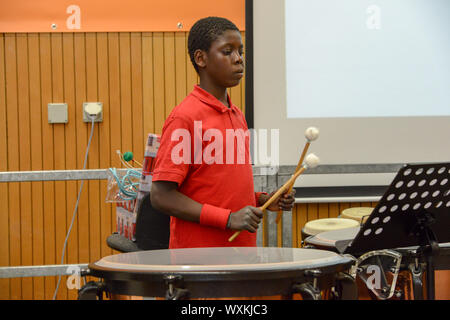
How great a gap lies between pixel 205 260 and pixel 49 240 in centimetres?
265

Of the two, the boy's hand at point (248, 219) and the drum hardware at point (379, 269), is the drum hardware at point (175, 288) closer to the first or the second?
the boy's hand at point (248, 219)

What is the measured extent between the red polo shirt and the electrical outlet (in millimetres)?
1984

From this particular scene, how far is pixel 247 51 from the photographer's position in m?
3.34

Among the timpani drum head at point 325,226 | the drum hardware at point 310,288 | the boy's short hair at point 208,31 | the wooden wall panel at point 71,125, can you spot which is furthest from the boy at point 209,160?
the wooden wall panel at point 71,125

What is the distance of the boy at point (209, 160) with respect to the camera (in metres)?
1.53

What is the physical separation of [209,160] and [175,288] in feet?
2.03

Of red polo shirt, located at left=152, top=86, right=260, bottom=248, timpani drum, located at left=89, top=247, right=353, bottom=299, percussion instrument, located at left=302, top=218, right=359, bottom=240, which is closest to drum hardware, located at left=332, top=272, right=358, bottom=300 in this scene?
timpani drum, located at left=89, top=247, right=353, bottom=299

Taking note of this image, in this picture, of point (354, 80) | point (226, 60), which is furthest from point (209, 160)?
point (354, 80)

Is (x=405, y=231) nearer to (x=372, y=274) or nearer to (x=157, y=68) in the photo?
(x=372, y=274)

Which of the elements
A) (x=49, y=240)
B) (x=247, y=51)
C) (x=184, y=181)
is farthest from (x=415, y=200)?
(x=49, y=240)

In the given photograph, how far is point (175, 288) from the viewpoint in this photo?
41.1 inches

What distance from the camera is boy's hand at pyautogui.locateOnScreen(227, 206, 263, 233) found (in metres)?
1.44

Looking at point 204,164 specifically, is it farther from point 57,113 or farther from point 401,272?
point 57,113

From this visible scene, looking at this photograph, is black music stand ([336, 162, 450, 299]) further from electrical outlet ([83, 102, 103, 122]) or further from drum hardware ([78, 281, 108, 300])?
electrical outlet ([83, 102, 103, 122])
